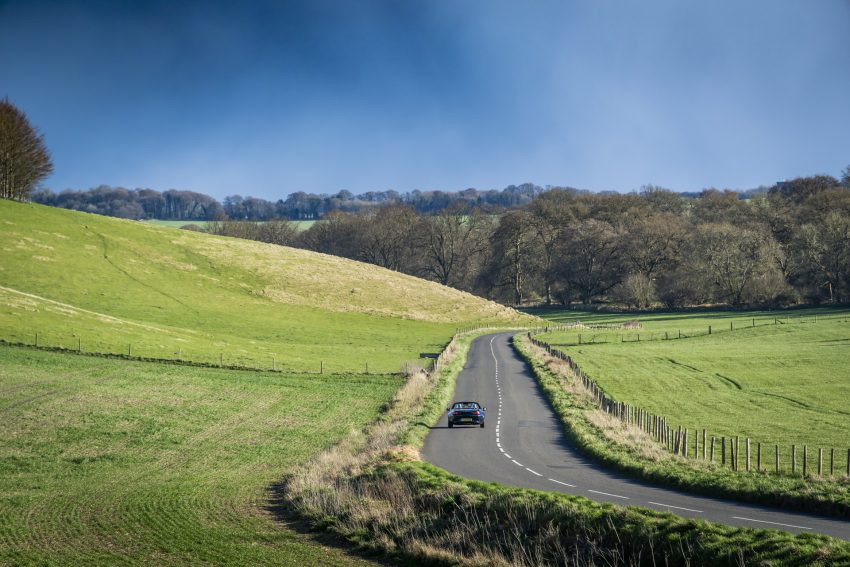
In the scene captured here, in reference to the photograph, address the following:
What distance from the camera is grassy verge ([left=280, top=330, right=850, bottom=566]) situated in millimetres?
16156

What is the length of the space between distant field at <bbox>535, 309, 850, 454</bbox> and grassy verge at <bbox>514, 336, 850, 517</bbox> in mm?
6042

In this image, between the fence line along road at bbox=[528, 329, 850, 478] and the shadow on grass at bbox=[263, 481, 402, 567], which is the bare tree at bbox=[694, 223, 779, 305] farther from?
the shadow on grass at bbox=[263, 481, 402, 567]

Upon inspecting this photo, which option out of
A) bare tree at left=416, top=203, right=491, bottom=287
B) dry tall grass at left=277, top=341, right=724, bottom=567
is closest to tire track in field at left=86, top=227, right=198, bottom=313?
dry tall grass at left=277, top=341, right=724, bottom=567

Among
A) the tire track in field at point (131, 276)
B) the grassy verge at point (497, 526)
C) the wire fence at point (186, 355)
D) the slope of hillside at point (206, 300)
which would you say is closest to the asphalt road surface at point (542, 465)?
the grassy verge at point (497, 526)

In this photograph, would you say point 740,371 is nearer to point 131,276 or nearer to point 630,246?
point 131,276

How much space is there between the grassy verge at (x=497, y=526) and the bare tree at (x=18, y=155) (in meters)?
99.8

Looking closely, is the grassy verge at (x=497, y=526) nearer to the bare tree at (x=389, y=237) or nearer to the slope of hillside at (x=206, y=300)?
the slope of hillside at (x=206, y=300)

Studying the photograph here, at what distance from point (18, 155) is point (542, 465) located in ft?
349

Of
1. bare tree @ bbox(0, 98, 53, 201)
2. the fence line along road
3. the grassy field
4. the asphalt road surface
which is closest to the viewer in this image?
the asphalt road surface

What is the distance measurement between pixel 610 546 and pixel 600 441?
13621mm

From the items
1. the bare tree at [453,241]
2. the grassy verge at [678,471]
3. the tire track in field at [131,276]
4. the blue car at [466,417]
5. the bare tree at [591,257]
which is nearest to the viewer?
the grassy verge at [678,471]

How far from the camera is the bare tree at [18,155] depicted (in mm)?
107562

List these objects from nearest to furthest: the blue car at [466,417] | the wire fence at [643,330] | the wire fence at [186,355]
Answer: the blue car at [466,417] < the wire fence at [186,355] < the wire fence at [643,330]

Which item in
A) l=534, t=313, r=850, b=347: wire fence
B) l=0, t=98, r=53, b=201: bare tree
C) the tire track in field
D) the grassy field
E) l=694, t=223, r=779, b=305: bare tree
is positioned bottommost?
the grassy field
